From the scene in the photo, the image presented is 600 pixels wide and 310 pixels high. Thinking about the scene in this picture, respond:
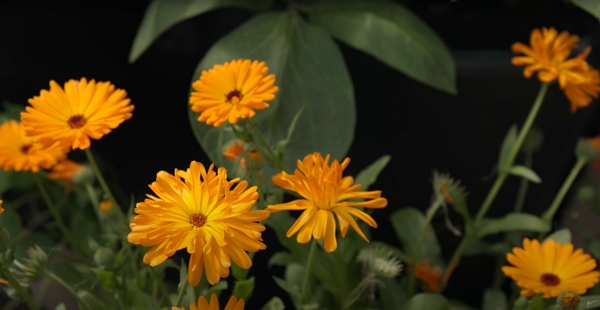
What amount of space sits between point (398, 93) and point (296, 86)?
13 cm

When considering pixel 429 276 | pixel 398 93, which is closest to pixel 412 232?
pixel 429 276

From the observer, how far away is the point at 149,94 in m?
0.76

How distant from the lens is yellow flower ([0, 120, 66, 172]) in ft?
1.52

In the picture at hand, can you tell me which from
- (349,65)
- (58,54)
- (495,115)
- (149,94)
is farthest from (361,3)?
(58,54)

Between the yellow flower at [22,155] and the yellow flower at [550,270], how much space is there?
337mm

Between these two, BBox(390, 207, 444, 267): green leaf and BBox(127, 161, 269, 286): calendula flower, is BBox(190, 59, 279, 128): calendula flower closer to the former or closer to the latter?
BBox(127, 161, 269, 286): calendula flower

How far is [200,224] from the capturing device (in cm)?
31

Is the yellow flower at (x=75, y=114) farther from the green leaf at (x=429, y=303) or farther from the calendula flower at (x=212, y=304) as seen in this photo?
the green leaf at (x=429, y=303)

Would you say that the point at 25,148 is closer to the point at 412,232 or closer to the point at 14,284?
the point at 14,284

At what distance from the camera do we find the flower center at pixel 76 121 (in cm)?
38

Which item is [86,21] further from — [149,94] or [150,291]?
[150,291]

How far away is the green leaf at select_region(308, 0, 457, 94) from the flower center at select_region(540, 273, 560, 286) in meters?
0.19

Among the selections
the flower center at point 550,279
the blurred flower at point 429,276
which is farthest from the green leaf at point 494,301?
the flower center at point 550,279

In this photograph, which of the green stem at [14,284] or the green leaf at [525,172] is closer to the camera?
the green stem at [14,284]
